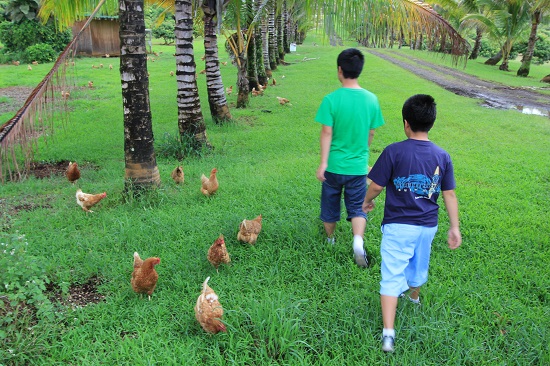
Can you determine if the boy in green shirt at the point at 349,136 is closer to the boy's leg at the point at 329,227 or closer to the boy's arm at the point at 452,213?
the boy's leg at the point at 329,227

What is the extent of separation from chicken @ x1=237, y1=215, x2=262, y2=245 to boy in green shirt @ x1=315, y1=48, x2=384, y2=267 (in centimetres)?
78

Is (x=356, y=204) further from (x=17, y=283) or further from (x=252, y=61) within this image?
(x=252, y=61)

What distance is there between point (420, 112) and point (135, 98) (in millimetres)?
3427

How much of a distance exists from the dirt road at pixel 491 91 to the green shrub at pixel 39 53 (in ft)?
65.1

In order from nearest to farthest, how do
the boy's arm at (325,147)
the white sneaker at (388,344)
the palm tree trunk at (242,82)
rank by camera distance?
the white sneaker at (388,344) → the boy's arm at (325,147) → the palm tree trunk at (242,82)

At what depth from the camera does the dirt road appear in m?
13.3

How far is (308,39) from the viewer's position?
47.2 meters

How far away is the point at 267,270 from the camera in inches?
139

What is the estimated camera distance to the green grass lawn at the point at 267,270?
264 cm

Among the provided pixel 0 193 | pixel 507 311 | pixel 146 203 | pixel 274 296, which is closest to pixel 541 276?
pixel 507 311

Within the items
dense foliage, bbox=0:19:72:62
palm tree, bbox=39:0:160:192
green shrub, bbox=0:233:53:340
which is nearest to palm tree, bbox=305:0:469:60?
palm tree, bbox=39:0:160:192

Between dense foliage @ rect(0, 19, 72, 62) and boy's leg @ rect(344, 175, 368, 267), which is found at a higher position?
dense foliage @ rect(0, 19, 72, 62)

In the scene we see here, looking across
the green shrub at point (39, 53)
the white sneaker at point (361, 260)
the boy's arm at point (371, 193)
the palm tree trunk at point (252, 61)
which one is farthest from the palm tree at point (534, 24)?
the green shrub at point (39, 53)

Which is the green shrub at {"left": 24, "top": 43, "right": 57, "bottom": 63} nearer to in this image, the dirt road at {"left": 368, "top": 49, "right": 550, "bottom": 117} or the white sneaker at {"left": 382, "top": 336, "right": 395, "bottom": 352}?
the dirt road at {"left": 368, "top": 49, "right": 550, "bottom": 117}
